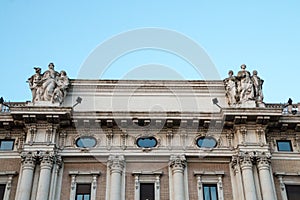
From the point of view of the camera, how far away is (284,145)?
27812mm

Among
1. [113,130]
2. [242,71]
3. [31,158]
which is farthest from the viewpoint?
[242,71]

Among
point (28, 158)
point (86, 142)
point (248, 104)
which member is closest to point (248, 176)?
point (248, 104)

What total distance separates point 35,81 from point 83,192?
7653 millimetres

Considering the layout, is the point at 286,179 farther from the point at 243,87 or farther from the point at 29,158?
the point at 29,158

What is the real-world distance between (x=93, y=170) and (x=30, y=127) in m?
4.32

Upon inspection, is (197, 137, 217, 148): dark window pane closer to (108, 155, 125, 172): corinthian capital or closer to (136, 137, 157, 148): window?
A: (136, 137, 157, 148): window

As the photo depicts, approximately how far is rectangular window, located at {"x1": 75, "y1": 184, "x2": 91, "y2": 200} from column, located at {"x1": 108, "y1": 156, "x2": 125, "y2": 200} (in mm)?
1320

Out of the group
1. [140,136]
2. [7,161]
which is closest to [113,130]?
→ [140,136]

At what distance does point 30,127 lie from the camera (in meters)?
26.8

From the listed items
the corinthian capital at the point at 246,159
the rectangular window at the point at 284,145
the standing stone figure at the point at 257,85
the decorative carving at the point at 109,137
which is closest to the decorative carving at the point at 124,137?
the decorative carving at the point at 109,137

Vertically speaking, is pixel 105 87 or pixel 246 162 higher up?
pixel 105 87

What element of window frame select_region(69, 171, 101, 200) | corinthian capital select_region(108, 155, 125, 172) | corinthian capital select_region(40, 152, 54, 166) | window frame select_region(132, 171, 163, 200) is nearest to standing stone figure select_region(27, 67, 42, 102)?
corinthian capital select_region(40, 152, 54, 166)

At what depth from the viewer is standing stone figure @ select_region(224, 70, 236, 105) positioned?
28.9 m

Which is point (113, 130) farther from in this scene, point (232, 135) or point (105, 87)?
point (232, 135)
